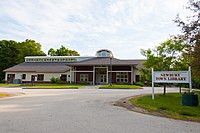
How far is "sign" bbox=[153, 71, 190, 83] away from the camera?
38.6ft

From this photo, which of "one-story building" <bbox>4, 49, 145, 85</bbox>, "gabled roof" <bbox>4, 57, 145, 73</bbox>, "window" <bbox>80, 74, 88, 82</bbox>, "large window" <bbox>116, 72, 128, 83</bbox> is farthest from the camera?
"window" <bbox>80, 74, 88, 82</bbox>

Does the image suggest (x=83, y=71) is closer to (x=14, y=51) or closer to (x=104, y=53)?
(x=104, y=53)

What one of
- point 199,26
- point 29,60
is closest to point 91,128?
point 199,26

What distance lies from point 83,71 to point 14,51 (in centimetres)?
3067

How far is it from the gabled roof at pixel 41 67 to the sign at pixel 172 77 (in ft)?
102

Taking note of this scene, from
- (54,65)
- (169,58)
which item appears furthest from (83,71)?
(169,58)

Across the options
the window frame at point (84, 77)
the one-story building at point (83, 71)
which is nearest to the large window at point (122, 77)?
the one-story building at point (83, 71)

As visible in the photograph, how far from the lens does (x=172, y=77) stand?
12180 mm

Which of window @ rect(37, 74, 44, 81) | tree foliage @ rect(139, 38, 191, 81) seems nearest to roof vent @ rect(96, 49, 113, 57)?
window @ rect(37, 74, 44, 81)

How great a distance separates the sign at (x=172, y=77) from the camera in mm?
11758

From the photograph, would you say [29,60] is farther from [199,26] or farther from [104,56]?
[199,26]

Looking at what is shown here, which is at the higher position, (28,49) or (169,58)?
(28,49)

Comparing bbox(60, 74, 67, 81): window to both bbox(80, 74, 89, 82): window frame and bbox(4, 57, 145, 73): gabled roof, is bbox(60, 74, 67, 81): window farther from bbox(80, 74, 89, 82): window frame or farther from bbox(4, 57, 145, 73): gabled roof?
bbox(80, 74, 89, 82): window frame

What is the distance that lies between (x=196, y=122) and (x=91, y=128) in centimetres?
396
